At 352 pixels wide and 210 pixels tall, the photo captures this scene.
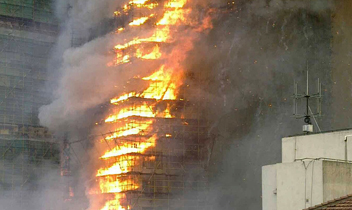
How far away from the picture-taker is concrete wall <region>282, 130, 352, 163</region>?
34094 mm

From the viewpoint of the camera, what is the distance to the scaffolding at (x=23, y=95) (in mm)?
52219

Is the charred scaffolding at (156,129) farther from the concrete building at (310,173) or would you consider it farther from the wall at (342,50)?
the concrete building at (310,173)

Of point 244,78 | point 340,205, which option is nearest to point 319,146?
point 340,205

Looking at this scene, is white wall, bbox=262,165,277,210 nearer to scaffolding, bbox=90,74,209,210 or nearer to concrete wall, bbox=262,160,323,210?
concrete wall, bbox=262,160,323,210

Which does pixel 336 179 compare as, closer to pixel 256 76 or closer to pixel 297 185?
pixel 297 185

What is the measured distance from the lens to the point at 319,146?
114ft

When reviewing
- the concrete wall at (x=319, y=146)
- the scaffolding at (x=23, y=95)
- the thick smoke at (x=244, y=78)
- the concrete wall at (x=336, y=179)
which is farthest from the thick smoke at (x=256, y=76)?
the concrete wall at (x=336, y=179)

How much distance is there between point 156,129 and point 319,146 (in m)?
14.9

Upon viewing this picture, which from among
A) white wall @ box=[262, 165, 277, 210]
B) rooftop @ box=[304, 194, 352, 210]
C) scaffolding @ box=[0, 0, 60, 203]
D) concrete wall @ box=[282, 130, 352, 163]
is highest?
scaffolding @ box=[0, 0, 60, 203]

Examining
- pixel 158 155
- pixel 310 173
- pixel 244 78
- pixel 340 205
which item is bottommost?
pixel 340 205

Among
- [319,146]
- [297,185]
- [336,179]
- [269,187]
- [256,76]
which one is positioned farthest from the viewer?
[256,76]

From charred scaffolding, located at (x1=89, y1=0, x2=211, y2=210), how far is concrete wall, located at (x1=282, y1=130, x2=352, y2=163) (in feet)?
43.0

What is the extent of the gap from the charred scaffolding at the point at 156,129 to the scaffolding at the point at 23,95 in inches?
187

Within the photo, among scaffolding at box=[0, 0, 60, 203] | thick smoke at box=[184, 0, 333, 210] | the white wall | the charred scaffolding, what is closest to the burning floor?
the charred scaffolding
